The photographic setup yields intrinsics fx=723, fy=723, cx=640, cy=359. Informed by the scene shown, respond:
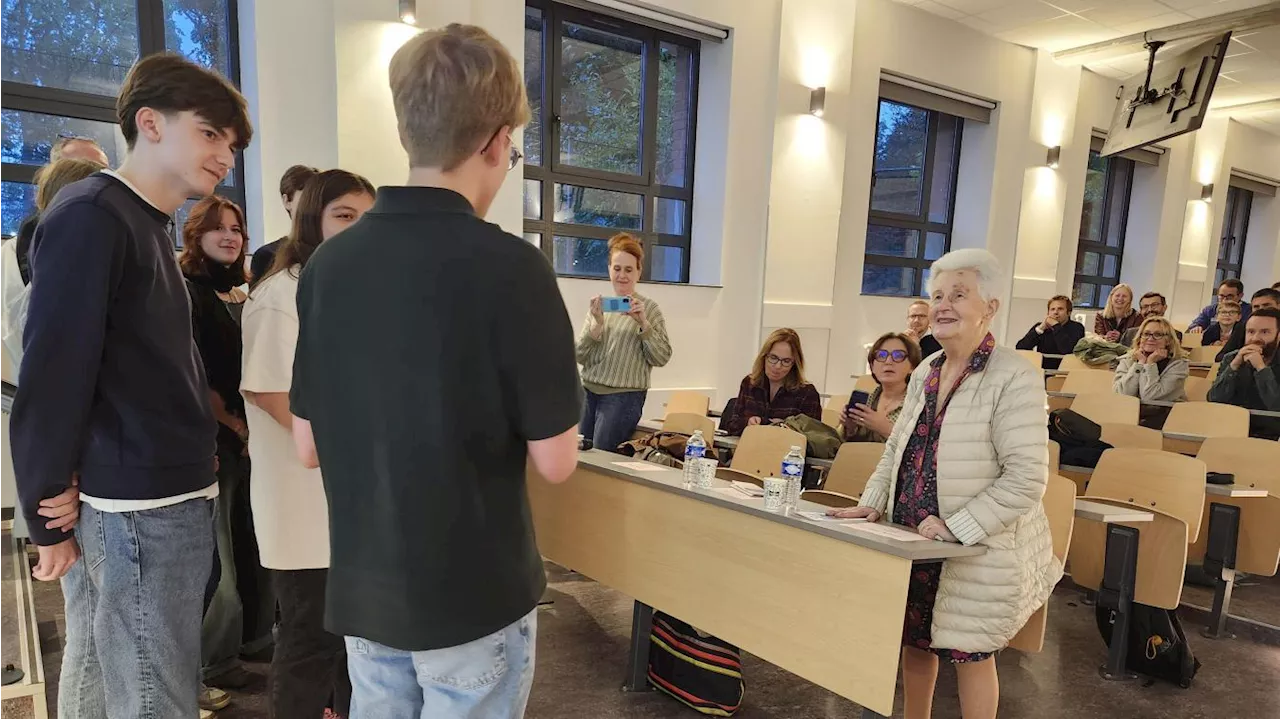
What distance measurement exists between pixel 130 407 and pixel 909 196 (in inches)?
290

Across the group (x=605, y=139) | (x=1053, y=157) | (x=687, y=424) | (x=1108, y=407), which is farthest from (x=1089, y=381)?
(x=605, y=139)

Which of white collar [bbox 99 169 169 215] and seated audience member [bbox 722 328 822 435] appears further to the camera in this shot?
seated audience member [bbox 722 328 822 435]

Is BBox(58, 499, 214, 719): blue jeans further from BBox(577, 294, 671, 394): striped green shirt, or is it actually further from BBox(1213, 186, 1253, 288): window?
BBox(1213, 186, 1253, 288): window

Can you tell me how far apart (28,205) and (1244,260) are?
15.3 meters

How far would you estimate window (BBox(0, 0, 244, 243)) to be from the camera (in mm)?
3658

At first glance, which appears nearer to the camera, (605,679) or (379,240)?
(379,240)

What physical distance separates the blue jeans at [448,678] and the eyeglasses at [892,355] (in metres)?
2.41

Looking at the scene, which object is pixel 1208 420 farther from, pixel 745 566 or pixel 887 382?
pixel 745 566

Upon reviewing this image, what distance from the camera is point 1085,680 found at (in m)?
2.46

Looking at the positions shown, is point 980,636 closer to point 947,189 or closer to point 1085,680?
point 1085,680

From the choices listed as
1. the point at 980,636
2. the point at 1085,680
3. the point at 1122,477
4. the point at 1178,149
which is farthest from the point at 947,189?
the point at 980,636

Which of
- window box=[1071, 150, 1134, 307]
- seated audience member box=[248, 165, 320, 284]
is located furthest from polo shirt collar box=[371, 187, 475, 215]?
window box=[1071, 150, 1134, 307]

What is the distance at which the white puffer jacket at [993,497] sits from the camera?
167 cm

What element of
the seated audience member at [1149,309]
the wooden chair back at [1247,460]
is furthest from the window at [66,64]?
the seated audience member at [1149,309]
